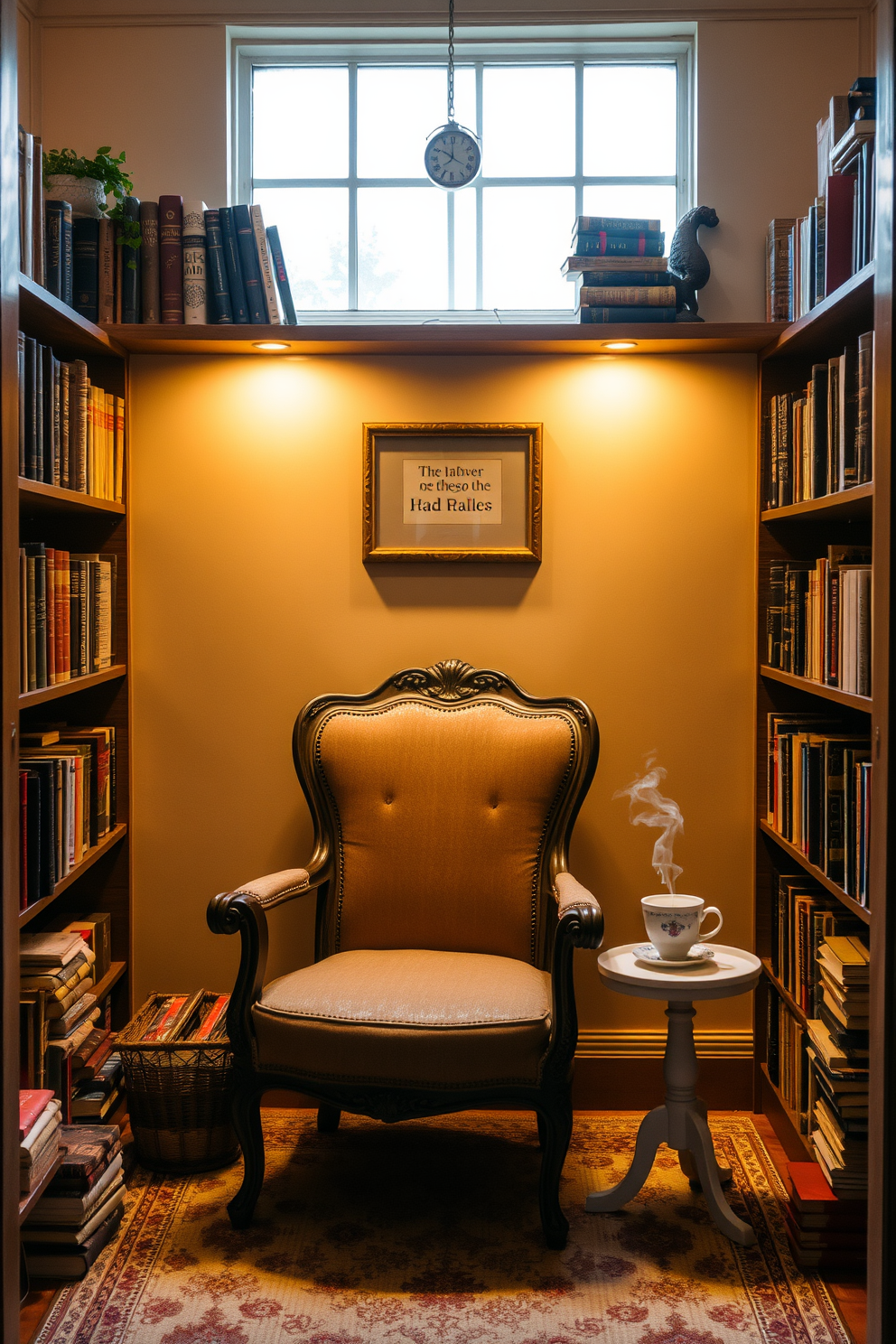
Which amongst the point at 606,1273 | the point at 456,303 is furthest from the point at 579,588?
the point at 606,1273

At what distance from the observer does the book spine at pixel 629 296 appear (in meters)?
2.73

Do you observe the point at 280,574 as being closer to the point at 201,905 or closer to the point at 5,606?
the point at 201,905

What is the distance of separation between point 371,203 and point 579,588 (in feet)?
4.26

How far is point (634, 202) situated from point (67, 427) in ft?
5.75

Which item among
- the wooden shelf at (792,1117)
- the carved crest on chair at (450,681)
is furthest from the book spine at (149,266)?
the wooden shelf at (792,1117)

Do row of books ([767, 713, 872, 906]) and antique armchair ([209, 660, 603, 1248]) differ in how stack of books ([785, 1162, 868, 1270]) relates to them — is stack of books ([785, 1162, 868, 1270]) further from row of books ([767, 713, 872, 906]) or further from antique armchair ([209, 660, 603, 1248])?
row of books ([767, 713, 872, 906])

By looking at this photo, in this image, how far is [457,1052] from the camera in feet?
7.07

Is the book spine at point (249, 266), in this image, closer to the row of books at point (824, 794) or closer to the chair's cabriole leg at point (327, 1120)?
the row of books at point (824, 794)

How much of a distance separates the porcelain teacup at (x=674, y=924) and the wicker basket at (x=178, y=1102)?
3.35ft

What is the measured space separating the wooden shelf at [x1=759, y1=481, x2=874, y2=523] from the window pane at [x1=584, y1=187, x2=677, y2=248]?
0.95 metres

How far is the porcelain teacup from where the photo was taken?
2.30 metres

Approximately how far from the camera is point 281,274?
9.13ft

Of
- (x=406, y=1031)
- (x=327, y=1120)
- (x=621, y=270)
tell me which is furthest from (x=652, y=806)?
(x=621, y=270)

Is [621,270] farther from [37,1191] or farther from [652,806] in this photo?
[37,1191]
